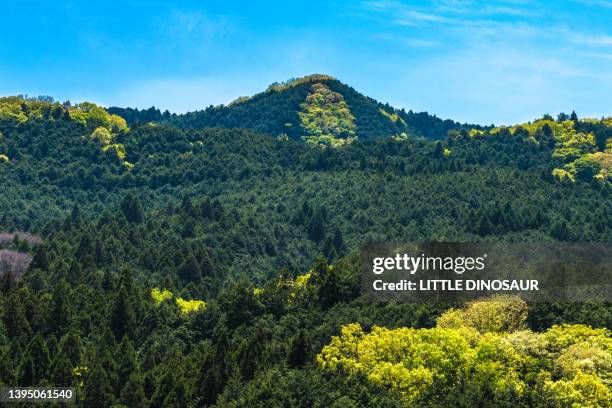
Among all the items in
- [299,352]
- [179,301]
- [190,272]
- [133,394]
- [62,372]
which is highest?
[299,352]

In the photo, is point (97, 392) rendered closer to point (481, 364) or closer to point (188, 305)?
point (481, 364)

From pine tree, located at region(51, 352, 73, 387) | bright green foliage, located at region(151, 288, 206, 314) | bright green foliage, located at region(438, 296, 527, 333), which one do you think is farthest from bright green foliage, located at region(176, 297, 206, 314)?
bright green foliage, located at region(438, 296, 527, 333)

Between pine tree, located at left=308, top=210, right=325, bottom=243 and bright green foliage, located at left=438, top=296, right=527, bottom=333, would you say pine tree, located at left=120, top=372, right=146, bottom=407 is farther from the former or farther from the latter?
pine tree, located at left=308, top=210, right=325, bottom=243

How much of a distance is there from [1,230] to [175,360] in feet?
323

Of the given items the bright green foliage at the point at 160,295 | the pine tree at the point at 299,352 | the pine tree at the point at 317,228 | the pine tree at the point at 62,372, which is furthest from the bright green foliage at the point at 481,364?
the pine tree at the point at 317,228

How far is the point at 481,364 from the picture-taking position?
260ft

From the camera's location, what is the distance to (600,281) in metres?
104

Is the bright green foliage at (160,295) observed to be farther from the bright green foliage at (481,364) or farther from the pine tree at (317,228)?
the bright green foliage at (481,364)

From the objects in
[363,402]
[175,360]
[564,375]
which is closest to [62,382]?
[175,360]

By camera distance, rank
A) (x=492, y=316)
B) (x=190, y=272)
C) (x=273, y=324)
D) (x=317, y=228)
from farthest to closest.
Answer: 1. (x=317, y=228)
2. (x=190, y=272)
3. (x=273, y=324)
4. (x=492, y=316)

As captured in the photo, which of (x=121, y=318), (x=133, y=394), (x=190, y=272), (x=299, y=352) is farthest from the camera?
(x=190, y=272)

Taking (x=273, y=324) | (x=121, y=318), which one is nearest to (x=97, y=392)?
(x=273, y=324)

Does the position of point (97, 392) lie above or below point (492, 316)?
below

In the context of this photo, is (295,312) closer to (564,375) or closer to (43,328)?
(43,328)
